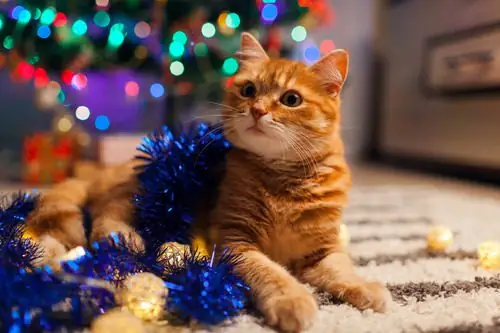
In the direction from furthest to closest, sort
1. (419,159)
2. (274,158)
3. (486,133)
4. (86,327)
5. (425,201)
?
(419,159) < (486,133) < (425,201) < (274,158) < (86,327)

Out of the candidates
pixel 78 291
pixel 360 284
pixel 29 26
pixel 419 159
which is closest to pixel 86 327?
pixel 78 291

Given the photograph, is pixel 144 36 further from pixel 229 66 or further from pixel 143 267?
pixel 143 267

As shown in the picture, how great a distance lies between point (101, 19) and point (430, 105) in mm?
1838

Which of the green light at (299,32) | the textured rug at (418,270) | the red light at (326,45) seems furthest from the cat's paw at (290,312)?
the red light at (326,45)

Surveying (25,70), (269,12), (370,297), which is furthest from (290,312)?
(25,70)

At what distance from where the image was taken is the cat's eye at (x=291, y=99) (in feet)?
3.16

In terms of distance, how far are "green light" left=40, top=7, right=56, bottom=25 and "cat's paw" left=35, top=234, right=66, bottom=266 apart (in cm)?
130

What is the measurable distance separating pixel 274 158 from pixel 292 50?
1689mm

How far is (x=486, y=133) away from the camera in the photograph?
2.37 meters

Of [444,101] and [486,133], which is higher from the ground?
[444,101]

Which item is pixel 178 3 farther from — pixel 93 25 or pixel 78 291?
pixel 78 291

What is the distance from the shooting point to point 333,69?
992 millimetres

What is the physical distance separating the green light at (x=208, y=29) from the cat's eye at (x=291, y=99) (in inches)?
53.1

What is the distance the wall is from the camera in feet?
7.77
